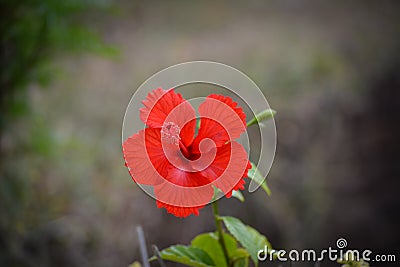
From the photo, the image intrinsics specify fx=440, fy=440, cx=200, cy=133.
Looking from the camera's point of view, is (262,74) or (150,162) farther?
(262,74)

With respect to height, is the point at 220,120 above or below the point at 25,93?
below

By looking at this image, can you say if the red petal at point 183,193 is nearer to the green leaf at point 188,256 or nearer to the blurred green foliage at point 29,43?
the green leaf at point 188,256

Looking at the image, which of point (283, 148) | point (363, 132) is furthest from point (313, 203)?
point (363, 132)

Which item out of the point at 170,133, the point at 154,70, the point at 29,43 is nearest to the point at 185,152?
the point at 170,133

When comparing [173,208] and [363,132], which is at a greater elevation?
[363,132]

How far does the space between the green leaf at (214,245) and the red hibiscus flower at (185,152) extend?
0.29ft

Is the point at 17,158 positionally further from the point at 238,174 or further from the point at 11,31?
the point at 238,174

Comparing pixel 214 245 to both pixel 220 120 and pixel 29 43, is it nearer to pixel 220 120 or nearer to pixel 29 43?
pixel 220 120

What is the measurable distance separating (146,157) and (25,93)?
2.07ft

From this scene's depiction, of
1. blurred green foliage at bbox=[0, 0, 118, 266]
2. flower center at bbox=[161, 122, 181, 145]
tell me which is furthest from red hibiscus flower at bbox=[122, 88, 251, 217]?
blurred green foliage at bbox=[0, 0, 118, 266]

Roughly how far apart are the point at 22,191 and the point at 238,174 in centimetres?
71

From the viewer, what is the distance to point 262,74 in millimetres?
1537

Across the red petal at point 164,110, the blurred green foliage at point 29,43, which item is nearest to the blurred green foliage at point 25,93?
the blurred green foliage at point 29,43

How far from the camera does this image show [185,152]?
0.32 m
